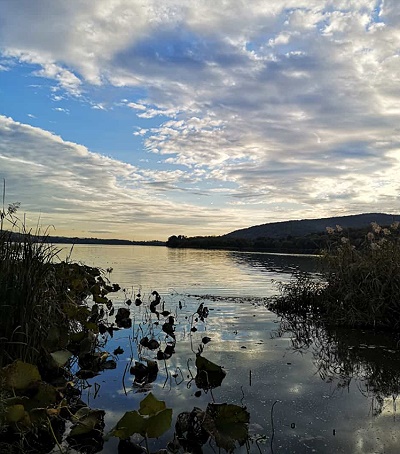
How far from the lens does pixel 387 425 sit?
477 centimetres

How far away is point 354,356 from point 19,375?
5.83m

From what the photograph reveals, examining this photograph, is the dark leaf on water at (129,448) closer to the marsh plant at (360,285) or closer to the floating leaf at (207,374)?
the floating leaf at (207,374)

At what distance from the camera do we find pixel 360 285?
10.5 meters

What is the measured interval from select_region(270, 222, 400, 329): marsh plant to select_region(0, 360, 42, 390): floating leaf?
8.05 m

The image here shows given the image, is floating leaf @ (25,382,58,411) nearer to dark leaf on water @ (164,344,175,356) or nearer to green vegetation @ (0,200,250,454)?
green vegetation @ (0,200,250,454)

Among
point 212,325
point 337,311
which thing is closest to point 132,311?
point 212,325

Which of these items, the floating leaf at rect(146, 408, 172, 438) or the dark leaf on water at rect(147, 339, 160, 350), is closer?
the floating leaf at rect(146, 408, 172, 438)

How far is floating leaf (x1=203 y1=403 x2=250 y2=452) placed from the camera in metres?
→ 3.94

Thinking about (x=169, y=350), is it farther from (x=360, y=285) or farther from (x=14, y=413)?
(x=360, y=285)

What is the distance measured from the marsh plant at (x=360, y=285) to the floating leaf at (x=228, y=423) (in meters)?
6.86

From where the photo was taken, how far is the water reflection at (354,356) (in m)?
6.14

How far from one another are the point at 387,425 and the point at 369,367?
248 cm

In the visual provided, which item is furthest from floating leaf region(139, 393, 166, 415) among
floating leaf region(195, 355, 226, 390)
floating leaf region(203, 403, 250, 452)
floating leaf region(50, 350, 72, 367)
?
floating leaf region(50, 350, 72, 367)

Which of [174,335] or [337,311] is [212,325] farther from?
[337,311]
